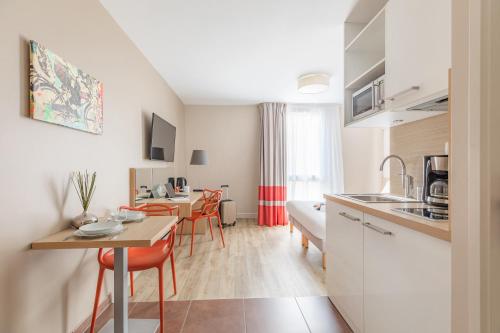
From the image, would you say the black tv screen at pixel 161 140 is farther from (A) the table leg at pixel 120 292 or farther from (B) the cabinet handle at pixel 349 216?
(B) the cabinet handle at pixel 349 216

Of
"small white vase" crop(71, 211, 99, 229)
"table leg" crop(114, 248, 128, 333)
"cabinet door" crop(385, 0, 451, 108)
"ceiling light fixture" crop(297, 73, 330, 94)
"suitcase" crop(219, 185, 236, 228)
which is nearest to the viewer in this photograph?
"cabinet door" crop(385, 0, 451, 108)

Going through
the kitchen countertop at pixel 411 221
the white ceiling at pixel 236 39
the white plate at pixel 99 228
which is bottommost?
the white plate at pixel 99 228

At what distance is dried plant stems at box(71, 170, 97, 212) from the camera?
5.41ft

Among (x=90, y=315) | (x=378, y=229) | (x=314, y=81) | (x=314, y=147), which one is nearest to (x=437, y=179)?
(x=378, y=229)

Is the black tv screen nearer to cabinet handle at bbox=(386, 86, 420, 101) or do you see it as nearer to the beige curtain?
the beige curtain

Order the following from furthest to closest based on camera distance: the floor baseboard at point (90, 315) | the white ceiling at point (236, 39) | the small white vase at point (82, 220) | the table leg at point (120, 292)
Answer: the white ceiling at point (236, 39)
the floor baseboard at point (90, 315)
the small white vase at point (82, 220)
the table leg at point (120, 292)

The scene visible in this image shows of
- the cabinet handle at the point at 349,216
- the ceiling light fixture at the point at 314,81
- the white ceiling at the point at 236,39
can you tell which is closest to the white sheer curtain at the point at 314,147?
the white ceiling at the point at 236,39

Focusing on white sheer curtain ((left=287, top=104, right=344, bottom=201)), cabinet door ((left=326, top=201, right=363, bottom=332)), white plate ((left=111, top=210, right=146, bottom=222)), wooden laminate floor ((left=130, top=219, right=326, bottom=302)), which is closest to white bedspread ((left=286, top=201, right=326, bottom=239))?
wooden laminate floor ((left=130, top=219, right=326, bottom=302))

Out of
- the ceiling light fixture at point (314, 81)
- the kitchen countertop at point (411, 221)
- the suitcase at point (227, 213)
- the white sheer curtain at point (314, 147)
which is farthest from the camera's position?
the white sheer curtain at point (314, 147)

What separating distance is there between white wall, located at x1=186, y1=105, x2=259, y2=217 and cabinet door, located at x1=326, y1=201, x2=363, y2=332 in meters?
3.35

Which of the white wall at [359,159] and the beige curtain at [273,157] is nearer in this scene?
the beige curtain at [273,157]

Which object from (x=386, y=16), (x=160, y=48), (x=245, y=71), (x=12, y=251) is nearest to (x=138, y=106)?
(x=160, y=48)

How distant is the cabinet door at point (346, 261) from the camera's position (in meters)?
1.54

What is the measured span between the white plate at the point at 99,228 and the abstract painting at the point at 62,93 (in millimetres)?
635
